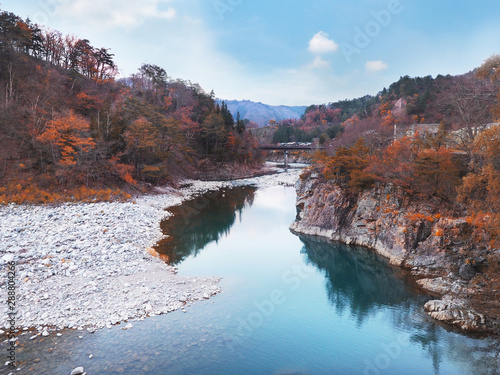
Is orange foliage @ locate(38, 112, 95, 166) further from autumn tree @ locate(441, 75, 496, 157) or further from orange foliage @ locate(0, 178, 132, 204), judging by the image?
autumn tree @ locate(441, 75, 496, 157)

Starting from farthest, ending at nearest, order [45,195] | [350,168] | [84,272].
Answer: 1. [45,195]
2. [350,168]
3. [84,272]

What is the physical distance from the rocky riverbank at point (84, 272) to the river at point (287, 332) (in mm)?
725

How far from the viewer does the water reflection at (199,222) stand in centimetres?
1697

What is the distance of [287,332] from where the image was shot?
31.1ft

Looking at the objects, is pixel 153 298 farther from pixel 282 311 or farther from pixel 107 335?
pixel 282 311

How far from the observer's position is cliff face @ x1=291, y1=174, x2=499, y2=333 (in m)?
10.2

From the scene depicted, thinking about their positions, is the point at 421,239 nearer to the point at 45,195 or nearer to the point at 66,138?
the point at 45,195

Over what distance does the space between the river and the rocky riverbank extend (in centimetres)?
73

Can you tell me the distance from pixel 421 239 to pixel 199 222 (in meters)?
16.2

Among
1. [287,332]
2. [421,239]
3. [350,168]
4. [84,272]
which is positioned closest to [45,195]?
→ [84,272]

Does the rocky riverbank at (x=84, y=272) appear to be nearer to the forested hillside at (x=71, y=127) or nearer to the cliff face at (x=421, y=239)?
the forested hillside at (x=71, y=127)

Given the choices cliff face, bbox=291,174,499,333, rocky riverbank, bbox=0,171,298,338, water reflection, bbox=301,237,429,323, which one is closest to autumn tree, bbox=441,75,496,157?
cliff face, bbox=291,174,499,333

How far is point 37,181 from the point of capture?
23016 millimetres

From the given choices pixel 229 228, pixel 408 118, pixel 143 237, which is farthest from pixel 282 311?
pixel 408 118
